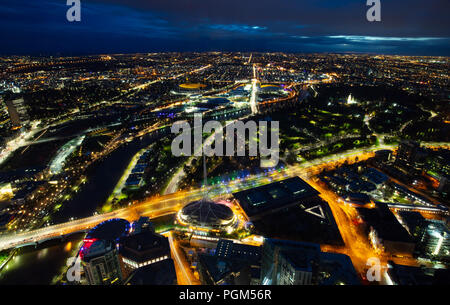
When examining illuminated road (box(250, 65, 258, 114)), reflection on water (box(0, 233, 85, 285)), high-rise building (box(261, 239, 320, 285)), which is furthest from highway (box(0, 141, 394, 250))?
illuminated road (box(250, 65, 258, 114))

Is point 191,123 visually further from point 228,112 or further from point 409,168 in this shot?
point 409,168

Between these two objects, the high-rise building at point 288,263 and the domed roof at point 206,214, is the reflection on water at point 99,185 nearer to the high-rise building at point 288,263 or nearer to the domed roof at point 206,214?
the domed roof at point 206,214

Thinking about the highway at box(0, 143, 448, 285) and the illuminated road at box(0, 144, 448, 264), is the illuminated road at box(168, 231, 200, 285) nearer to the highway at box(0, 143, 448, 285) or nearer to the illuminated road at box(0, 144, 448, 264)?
the highway at box(0, 143, 448, 285)

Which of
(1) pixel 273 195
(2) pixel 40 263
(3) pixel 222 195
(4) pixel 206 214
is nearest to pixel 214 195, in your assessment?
(3) pixel 222 195

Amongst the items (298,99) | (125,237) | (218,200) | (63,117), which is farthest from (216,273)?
(298,99)

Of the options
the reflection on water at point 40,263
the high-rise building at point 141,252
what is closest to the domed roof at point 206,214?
the high-rise building at point 141,252

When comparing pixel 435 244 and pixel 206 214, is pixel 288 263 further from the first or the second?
pixel 435 244
